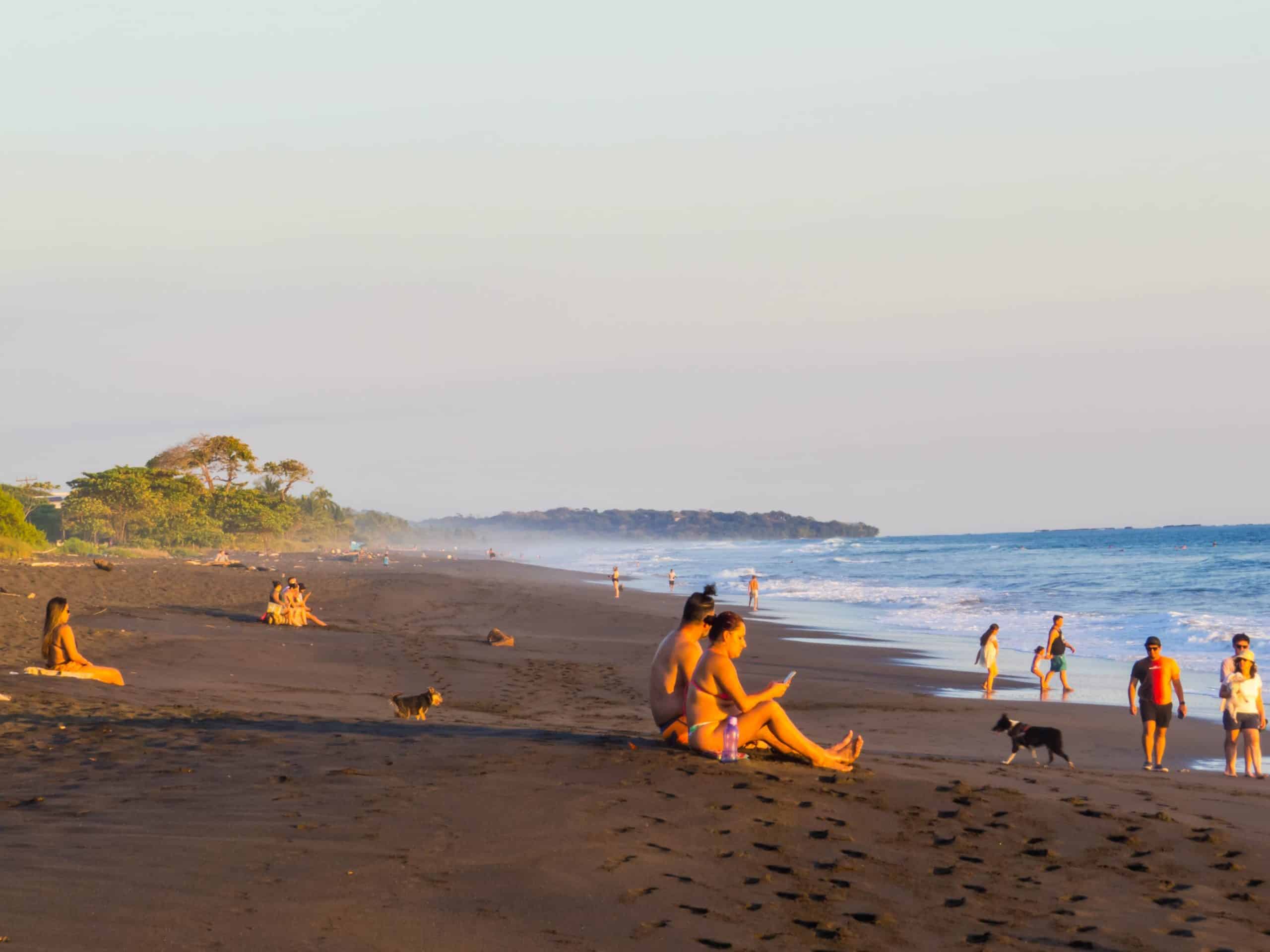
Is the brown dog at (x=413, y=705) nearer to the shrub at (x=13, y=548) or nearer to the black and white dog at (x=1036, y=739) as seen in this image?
the black and white dog at (x=1036, y=739)

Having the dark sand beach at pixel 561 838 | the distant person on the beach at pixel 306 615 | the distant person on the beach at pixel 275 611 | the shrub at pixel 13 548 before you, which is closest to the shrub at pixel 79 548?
the shrub at pixel 13 548

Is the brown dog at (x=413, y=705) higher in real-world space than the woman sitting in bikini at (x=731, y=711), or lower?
lower

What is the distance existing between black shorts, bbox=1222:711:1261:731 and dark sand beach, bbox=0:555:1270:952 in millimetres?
629

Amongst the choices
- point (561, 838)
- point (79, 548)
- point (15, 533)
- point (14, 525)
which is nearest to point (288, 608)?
point (561, 838)

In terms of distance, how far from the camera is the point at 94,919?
497cm

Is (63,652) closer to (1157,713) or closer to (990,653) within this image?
(1157,713)

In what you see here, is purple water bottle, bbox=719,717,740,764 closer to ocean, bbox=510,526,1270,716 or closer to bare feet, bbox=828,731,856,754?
bare feet, bbox=828,731,856,754

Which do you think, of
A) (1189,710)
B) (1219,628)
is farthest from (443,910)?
(1219,628)

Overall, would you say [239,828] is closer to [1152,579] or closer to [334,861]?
[334,861]

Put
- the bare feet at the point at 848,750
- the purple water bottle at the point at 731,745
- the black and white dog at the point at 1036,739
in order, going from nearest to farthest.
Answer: the purple water bottle at the point at 731,745 → the bare feet at the point at 848,750 → the black and white dog at the point at 1036,739

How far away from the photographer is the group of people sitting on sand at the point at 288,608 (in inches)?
934

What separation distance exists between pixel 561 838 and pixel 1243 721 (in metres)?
7.78

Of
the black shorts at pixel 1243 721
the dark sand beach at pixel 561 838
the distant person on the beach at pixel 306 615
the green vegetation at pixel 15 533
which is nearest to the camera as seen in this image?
the dark sand beach at pixel 561 838

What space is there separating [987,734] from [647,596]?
29.5 metres
